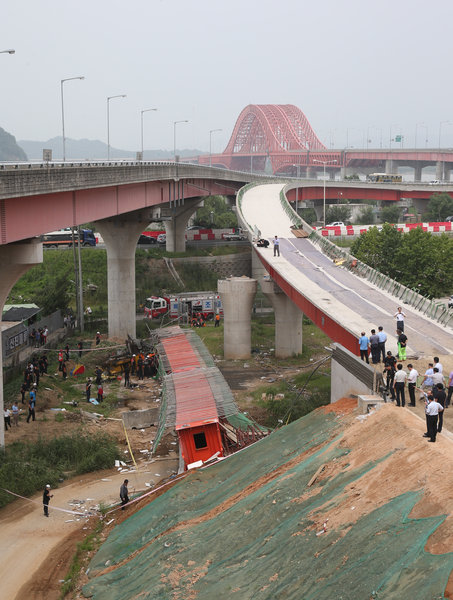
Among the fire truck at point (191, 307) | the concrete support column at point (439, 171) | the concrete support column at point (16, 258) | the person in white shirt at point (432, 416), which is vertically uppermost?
the concrete support column at point (439, 171)

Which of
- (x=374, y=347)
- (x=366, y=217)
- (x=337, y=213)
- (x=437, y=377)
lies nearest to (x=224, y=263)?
(x=337, y=213)

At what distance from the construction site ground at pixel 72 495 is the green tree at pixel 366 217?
88441mm

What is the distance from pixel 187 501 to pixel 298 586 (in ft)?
25.9

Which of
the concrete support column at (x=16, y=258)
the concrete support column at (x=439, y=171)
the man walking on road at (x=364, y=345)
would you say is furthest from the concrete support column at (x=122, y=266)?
the concrete support column at (x=439, y=171)

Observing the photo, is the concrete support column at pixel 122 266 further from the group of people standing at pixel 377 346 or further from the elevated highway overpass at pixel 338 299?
the group of people standing at pixel 377 346

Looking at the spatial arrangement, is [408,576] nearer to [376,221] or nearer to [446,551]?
[446,551]

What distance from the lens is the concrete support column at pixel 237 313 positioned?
156 feet

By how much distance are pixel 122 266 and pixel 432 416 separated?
37.3 metres

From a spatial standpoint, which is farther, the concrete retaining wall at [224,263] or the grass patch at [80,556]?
the concrete retaining wall at [224,263]

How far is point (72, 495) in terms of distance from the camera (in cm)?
2644

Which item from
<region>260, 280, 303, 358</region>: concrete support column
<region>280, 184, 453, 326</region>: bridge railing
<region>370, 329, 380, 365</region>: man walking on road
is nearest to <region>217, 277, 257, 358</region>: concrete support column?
<region>260, 280, 303, 358</region>: concrete support column

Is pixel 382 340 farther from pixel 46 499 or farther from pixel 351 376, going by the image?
pixel 46 499

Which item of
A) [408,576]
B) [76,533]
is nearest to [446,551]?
[408,576]

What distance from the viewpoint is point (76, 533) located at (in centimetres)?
2352
